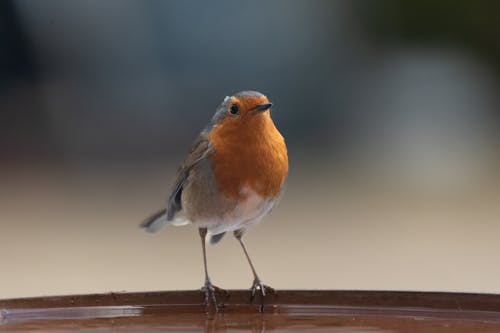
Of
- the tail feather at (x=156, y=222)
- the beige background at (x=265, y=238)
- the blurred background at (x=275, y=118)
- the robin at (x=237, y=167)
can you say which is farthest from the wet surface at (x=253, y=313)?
the blurred background at (x=275, y=118)

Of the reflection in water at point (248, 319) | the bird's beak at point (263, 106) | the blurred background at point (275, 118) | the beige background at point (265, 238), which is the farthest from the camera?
the blurred background at point (275, 118)

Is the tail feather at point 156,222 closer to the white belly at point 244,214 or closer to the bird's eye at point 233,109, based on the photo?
the white belly at point 244,214

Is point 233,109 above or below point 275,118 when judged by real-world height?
above

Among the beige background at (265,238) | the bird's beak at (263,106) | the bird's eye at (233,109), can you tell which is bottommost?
Answer: the beige background at (265,238)

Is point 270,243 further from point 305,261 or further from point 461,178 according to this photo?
point 461,178

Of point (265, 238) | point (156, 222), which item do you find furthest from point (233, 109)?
point (265, 238)

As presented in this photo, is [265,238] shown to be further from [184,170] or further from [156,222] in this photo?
[184,170]

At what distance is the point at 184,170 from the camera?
3.98 metres

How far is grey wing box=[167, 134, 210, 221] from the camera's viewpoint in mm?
3803

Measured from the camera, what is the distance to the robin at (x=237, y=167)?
11.7 feet

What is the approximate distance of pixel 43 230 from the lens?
9625 millimetres

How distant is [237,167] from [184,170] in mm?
429

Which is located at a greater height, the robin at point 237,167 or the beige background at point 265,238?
the robin at point 237,167

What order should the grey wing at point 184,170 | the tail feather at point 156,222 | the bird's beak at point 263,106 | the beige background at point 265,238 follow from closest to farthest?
the bird's beak at point 263,106, the grey wing at point 184,170, the tail feather at point 156,222, the beige background at point 265,238
